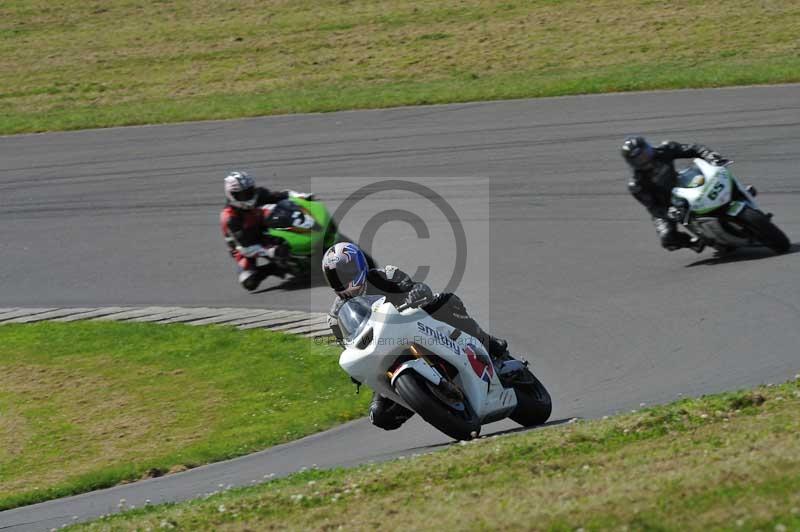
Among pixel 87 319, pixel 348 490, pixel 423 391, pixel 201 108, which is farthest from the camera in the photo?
pixel 201 108

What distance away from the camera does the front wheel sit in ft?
46.8

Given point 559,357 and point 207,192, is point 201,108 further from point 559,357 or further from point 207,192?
point 559,357

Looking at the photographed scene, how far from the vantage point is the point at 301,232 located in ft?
53.8

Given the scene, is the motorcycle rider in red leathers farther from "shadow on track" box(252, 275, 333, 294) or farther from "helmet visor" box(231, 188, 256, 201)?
"shadow on track" box(252, 275, 333, 294)

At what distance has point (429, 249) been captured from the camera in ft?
56.9

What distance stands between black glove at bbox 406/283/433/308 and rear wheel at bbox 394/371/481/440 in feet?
1.69

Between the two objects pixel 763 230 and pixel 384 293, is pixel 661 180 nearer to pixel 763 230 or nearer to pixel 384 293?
pixel 763 230

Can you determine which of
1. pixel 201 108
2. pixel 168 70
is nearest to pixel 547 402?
pixel 201 108

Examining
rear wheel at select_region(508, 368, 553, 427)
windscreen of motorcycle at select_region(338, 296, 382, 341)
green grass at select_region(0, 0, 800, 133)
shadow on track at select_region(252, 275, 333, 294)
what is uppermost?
green grass at select_region(0, 0, 800, 133)

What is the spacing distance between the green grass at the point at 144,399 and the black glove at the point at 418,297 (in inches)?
100.0

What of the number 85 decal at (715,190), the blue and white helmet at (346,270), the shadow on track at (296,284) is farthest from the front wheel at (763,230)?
the blue and white helmet at (346,270)

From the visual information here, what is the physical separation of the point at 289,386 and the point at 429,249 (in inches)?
198

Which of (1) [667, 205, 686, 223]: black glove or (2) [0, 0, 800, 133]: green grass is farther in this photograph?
(2) [0, 0, 800, 133]: green grass

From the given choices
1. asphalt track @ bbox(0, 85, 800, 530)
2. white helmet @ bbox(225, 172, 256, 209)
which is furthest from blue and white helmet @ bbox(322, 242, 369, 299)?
white helmet @ bbox(225, 172, 256, 209)
